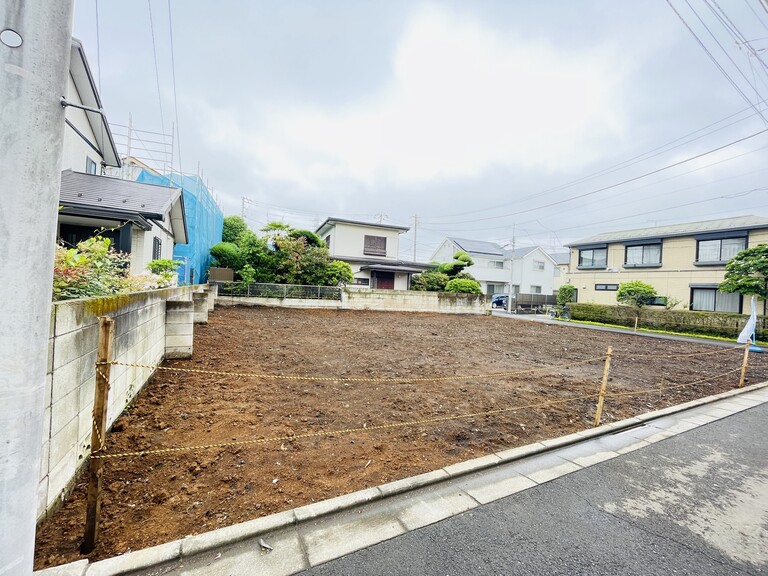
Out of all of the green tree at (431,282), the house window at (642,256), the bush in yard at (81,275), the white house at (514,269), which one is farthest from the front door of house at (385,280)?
the bush in yard at (81,275)

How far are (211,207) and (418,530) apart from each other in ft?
65.5

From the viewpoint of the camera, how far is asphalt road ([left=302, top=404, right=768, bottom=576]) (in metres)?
1.93

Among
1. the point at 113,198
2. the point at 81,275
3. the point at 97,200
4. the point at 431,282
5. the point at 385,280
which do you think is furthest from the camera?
the point at 385,280

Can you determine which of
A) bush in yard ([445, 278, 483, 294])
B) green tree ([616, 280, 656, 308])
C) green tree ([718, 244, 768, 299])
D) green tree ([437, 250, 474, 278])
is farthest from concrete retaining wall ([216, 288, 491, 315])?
green tree ([718, 244, 768, 299])

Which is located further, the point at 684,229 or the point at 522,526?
the point at 684,229

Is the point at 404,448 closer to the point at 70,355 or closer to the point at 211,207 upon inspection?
the point at 70,355

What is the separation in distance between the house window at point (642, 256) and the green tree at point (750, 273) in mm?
4883

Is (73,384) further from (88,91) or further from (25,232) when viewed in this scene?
(88,91)

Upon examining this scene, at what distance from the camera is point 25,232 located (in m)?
1.20

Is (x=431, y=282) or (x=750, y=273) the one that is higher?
(x=750, y=273)

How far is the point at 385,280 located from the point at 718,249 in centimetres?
1863

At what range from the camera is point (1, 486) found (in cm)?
117

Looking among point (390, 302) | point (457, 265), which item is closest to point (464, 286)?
point (457, 265)

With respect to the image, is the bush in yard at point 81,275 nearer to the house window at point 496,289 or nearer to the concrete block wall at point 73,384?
the concrete block wall at point 73,384
